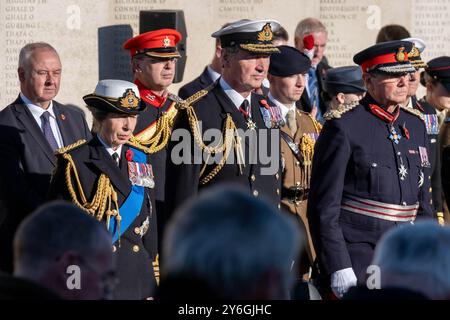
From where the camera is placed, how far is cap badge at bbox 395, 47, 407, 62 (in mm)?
7676

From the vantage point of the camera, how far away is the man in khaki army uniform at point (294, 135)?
8797 mm

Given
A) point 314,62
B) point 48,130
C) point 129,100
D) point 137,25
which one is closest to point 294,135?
point 48,130

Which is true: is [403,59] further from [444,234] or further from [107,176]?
[444,234]

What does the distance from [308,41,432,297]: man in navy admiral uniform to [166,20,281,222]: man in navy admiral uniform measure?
508mm

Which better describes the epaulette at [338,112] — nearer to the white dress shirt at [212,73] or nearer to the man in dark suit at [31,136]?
the man in dark suit at [31,136]

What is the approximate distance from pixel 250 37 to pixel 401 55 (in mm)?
912

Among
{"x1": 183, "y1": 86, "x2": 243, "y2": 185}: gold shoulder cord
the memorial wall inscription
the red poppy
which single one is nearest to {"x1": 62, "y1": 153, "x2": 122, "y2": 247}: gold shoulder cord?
the red poppy

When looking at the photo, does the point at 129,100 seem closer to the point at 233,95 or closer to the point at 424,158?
the point at 233,95

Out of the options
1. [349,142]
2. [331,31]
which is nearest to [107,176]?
[349,142]
